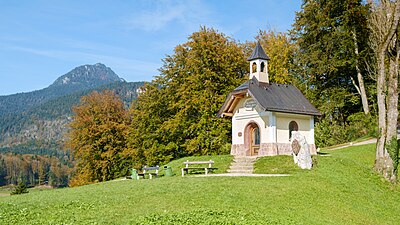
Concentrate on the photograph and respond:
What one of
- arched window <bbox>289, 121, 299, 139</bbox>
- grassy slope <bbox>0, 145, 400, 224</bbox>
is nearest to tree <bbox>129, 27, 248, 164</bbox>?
arched window <bbox>289, 121, 299, 139</bbox>

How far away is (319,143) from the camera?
39.5 metres

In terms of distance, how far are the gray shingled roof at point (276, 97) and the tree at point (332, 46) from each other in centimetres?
1087

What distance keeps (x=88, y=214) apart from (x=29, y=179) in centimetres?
13241

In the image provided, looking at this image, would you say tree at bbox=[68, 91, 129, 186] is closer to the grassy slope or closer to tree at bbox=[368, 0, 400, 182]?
the grassy slope

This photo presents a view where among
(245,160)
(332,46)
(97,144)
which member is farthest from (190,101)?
(332,46)

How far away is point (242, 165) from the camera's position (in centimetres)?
2542

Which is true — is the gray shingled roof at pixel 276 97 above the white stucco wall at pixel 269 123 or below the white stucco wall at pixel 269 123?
above

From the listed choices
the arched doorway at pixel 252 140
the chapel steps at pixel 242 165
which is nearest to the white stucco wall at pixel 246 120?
the arched doorway at pixel 252 140

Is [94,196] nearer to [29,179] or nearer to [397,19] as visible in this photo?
[397,19]

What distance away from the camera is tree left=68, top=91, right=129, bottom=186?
42.5 metres

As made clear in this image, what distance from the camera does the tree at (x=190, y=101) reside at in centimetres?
3506

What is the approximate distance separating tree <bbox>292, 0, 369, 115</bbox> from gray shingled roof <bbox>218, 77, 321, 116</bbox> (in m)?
10.9

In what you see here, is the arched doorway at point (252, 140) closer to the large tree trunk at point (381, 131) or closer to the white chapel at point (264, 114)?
the white chapel at point (264, 114)

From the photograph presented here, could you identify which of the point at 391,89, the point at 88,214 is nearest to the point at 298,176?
the point at 391,89
